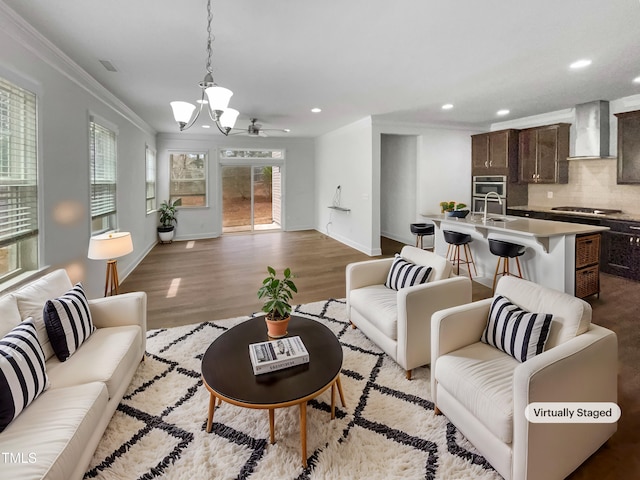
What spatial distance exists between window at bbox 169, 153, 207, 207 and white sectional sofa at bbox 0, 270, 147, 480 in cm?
656

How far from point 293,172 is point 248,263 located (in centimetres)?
420

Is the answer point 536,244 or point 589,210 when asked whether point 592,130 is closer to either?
point 589,210

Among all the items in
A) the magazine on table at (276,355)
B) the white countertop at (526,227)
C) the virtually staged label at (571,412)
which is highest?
the white countertop at (526,227)

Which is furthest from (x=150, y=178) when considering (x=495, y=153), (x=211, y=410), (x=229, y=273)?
(x=495, y=153)

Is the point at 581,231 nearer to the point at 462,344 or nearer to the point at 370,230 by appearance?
the point at 462,344

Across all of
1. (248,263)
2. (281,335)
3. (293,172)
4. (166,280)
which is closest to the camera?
(281,335)

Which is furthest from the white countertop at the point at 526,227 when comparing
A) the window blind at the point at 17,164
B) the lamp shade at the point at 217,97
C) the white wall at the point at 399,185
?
the window blind at the point at 17,164

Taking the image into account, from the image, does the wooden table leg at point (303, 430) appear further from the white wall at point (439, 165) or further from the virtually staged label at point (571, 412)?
the white wall at point (439, 165)

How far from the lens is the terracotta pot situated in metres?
2.19

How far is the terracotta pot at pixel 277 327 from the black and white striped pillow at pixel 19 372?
1.19 metres

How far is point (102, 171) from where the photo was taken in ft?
14.2

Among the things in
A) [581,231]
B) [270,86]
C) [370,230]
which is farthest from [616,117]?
[270,86]

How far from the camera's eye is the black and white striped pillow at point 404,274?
2777 millimetres

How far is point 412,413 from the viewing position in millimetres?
2051
